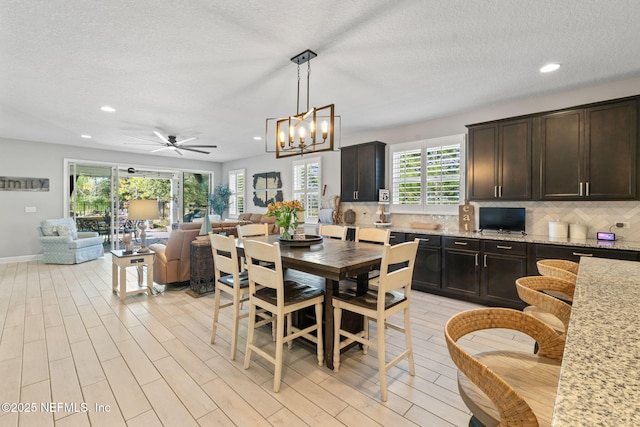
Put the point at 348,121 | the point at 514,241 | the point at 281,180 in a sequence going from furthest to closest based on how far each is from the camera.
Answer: the point at 281,180, the point at 348,121, the point at 514,241

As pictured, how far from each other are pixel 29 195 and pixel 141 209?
491 centimetres

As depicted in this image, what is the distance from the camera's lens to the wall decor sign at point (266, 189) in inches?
310

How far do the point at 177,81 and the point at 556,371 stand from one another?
410cm

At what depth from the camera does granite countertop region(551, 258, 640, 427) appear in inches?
17.0

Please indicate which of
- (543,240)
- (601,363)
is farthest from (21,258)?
(543,240)

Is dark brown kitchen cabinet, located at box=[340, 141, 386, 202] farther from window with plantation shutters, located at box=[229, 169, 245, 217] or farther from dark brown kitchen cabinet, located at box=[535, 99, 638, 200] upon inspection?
window with plantation shutters, located at box=[229, 169, 245, 217]

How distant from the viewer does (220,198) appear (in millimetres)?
9500

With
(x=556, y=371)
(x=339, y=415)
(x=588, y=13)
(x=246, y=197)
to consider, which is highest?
(x=588, y=13)

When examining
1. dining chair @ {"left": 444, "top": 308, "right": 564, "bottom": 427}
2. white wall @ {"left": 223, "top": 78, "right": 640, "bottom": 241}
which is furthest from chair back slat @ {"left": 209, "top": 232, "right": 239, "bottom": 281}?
white wall @ {"left": 223, "top": 78, "right": 640, "bottom": 241}

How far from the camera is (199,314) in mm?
3525

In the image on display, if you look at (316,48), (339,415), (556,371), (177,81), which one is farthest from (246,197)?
(556,371)

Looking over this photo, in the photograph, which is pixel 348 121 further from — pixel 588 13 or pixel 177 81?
pixel 588 13

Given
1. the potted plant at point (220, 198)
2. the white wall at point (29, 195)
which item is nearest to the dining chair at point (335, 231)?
the potted plant at point (220, 198)

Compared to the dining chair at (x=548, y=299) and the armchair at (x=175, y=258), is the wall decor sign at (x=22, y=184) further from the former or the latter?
the dining chair at (x=548, y=299)
